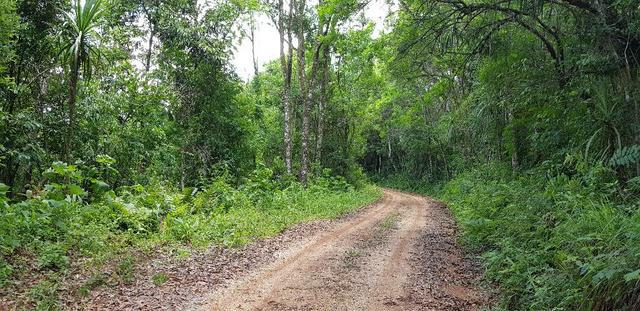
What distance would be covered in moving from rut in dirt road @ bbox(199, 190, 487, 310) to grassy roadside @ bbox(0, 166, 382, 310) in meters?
1.56

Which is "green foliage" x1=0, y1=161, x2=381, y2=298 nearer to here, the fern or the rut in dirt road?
the rut in dirt road

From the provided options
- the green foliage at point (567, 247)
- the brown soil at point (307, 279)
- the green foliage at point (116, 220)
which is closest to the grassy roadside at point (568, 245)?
the green foliage at point (567, 247)

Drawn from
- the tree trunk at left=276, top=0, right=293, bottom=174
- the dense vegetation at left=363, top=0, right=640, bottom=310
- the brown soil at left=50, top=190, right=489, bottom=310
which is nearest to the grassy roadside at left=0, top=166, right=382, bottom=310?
the brown soil at left=50, top=190, right=489, bottom=310

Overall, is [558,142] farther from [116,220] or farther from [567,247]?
[116,220]

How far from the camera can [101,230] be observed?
835cm

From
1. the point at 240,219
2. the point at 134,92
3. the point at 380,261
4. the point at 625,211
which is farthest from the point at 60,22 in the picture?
the point at 625,211

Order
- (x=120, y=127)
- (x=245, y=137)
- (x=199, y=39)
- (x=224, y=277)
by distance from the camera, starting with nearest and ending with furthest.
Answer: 1. (x=224, y=277)
2. (x=120, y=127)
3. (x=199, y=39)
4. (x=245, y=137)

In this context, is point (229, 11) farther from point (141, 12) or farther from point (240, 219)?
point (240, 219)

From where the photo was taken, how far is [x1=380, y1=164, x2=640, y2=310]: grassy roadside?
4609mm

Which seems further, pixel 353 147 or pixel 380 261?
pixel 353 147

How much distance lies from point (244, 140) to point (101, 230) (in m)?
10.8

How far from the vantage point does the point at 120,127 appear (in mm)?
13508

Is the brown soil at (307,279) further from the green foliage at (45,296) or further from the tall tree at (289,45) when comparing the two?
the tall tree at (289,45)

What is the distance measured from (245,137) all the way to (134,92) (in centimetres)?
553
